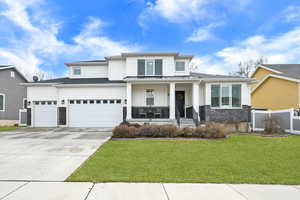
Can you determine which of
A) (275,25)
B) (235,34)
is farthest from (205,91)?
(275,25)

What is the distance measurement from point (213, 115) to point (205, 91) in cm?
204

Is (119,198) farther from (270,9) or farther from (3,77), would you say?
(3,77)

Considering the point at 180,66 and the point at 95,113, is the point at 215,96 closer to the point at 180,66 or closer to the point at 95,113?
the point at 180,66

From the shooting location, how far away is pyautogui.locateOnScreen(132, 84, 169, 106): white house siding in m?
14.3

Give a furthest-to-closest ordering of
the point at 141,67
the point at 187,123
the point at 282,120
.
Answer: the point at 141,67
the point at 187,123
the point at 282,120

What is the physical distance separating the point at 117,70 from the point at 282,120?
13.8m

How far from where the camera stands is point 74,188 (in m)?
3.36

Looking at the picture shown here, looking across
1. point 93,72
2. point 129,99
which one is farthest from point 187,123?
point 93,72

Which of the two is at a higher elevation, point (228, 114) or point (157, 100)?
point (157, 100)

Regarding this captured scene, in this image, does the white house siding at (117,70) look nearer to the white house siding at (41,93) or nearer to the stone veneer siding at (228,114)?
the white house siding at (41,93)

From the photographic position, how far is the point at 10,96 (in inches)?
716

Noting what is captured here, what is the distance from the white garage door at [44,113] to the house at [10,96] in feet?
16.0

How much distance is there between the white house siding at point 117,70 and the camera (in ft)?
51.3

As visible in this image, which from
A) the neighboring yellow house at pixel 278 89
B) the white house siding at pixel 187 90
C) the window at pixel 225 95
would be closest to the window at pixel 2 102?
the white house siding at pixel 187 90
